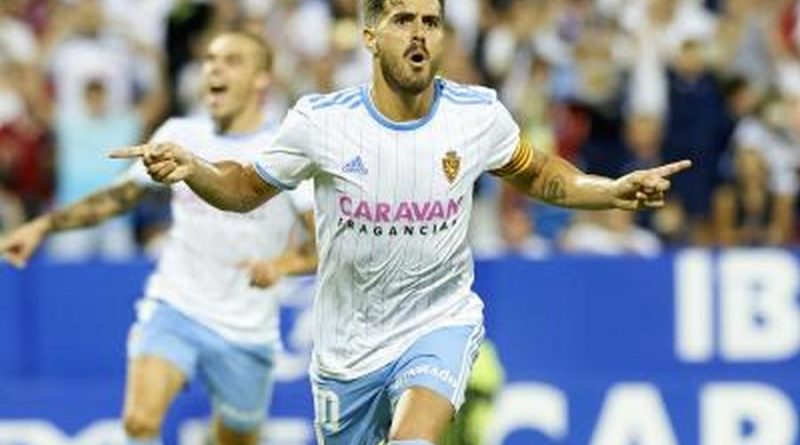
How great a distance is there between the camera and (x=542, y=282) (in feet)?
46.6

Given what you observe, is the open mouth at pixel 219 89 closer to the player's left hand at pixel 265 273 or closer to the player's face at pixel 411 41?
the player's left hand at pixel 265 273

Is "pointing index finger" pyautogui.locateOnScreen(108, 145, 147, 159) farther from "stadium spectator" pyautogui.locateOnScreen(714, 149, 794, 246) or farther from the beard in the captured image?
"stadium spectator" pyautogui.locateOnScreen(714, 149, 794, 246)

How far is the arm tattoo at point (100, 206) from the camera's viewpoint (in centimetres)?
1142

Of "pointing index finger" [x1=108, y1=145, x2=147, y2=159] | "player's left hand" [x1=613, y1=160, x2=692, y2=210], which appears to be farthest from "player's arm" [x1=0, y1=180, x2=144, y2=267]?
"player's left hand" [x1=613, y1=160, x2=692, y2=210]

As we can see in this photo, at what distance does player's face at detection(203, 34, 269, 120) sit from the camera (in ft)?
38.1

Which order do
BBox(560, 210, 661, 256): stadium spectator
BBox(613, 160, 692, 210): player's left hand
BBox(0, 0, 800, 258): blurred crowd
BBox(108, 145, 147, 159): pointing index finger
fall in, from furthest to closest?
BBox(0, 0, 800, 258): blurred crowd < BBox(560, 210, 661, 256): stadium spectator < BBox(613, 160, 692, 210): player's left hand < BBox(108, 145, 147, 159): pointing index finger

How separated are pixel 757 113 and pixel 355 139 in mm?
8425

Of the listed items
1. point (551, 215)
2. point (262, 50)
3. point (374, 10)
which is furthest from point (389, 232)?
point (551, 215)

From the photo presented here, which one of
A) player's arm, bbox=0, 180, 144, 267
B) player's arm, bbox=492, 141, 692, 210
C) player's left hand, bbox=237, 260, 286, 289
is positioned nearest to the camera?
player's arm, bbox=492, 141, 692, 210

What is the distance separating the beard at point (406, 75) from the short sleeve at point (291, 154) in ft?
1.07

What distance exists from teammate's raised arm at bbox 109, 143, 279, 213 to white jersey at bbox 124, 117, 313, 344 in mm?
2751

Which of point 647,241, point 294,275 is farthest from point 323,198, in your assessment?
point 647,241

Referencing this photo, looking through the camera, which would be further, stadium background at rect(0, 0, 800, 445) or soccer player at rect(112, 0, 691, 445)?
stadium background at rect(0, 0, 800, 445)

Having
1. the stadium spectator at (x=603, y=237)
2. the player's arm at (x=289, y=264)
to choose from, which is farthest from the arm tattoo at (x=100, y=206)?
the stadium spectator at (x=603, y=237)
